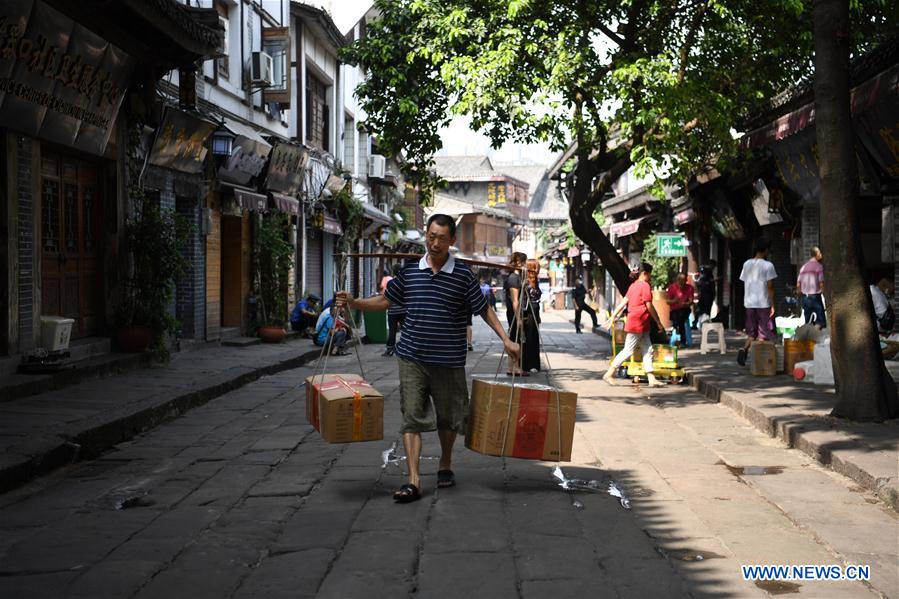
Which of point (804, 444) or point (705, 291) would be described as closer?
point (804, 444)

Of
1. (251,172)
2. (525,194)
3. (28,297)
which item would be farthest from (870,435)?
(525,194)

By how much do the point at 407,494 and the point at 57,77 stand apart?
7.58 meters

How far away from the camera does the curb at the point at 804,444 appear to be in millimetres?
6805

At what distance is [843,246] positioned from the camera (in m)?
9.49

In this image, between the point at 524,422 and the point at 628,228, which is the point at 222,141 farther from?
the point at 628,228

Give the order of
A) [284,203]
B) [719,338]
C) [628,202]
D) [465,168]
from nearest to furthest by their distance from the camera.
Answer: [719,338]
[284,203]
[628,202]
[465,168]

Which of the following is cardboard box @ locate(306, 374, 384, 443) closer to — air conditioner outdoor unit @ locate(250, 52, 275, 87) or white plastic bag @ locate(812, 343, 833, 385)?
white plastic bag @ locate(812, 343, 833, 385)

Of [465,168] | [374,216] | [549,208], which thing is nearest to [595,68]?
[374,216]

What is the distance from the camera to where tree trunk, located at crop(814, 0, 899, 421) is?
9.33 meters

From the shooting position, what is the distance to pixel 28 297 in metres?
11.8

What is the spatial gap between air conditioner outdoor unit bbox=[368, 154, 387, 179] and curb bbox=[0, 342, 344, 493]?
26.4m

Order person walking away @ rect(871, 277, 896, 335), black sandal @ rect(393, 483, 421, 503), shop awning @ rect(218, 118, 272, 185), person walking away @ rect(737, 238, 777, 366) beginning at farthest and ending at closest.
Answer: shop awning @ rect(218, 118, 272, 185), person walking away @ rect(737, 238, 777, 366), person walking away @ rect(871, 277, 896, 335), black sandal @ rect(393, 483, 421, 503)

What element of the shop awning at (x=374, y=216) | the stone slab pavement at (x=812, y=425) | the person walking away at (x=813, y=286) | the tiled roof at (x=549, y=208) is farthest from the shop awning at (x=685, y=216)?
the tiled roof at (x=549, y=208)

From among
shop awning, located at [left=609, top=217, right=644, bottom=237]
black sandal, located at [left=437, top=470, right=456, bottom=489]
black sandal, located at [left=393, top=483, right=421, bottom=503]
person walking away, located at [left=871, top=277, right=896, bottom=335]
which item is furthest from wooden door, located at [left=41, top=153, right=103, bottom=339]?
shop awning, located at [left=609, top=217, right=644, bottom=237]
